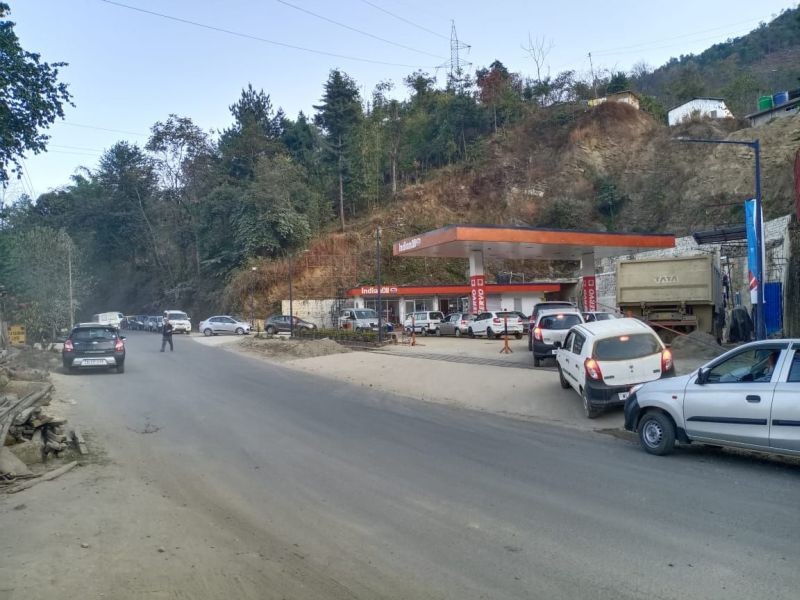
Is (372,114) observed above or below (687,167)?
above

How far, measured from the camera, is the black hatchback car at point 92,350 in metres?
20.0

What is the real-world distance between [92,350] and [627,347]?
16813mm

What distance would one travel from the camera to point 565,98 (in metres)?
75.8

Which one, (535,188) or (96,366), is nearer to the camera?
(96,366)

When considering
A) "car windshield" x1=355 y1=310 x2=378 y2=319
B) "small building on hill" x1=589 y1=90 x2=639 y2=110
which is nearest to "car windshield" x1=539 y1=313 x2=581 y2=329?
"car windshield" x1=355 y1=310 x2=378 y2=319

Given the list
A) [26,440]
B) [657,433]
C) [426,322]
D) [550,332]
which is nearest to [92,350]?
[26,440]

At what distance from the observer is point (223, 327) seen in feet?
160

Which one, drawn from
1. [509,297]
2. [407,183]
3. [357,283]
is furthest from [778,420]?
[407,183]

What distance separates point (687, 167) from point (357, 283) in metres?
33.9

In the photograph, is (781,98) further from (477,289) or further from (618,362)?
(618,362)

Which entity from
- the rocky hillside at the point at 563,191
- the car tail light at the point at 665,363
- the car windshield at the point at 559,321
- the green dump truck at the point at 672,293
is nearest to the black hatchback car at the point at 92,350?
the car windshield at the point at 559,321

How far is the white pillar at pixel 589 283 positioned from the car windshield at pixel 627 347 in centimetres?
2219

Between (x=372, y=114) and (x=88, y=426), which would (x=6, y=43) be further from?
(x=372, y=114)

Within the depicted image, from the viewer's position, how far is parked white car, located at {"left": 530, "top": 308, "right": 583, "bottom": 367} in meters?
18.5
